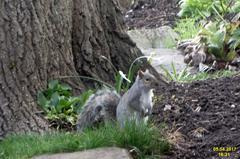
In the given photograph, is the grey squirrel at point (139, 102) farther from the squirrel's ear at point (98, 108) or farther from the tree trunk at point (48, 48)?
the tree trunk at point (48, 48)

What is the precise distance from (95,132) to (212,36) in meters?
4.78

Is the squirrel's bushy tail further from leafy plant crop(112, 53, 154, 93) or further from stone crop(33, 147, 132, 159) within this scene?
stone crop(33, 147, 132, 159)

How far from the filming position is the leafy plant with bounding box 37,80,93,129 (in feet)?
24.2

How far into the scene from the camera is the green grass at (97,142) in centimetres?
560

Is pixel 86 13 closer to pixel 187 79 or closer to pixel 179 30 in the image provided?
pixel 187 79

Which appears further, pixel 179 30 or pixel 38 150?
pixel 179 30

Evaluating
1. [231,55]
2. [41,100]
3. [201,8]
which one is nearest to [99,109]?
[41,100]

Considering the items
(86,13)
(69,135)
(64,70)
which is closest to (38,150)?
(69,135)

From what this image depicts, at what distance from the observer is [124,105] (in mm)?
6156

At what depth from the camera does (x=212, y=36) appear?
33.9 ft

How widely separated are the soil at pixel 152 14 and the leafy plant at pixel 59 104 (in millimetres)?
7229
